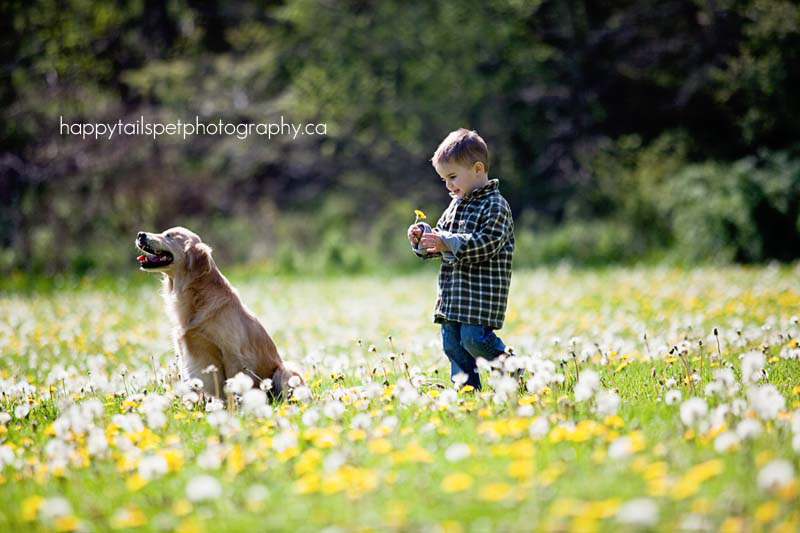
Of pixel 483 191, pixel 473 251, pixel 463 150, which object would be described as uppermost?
pixel 463 150

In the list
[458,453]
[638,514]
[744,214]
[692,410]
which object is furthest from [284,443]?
[744,214]

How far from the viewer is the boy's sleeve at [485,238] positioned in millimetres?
4691

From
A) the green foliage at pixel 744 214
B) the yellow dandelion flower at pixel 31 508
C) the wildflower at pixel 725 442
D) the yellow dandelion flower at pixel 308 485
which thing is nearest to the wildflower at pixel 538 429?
the wildflower at pixel 725 442

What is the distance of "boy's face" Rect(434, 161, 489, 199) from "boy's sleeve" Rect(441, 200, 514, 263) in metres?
0.19

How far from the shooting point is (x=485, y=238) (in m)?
4.77

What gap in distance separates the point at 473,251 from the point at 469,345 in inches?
24.6

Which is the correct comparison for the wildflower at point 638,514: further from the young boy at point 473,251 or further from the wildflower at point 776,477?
the young boy at point 473,251

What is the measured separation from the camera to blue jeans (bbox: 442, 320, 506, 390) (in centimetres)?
487

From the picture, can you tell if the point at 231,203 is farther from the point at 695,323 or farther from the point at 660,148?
the point at 695,323

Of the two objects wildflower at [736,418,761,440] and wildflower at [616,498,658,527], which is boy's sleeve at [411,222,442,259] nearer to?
wildflower at [736,418,761,440]

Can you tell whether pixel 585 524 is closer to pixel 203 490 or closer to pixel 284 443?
pixel 203 490

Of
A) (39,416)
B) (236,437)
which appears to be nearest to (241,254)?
→ (39,416)

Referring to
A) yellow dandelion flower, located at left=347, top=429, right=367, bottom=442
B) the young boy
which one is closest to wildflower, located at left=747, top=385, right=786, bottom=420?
yellow dandelion flower, located at left=347, top=429, right=367, bottom=442

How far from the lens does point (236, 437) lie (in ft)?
11.4
